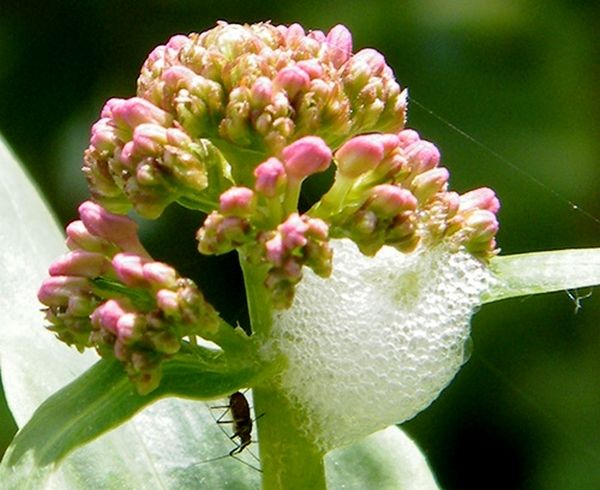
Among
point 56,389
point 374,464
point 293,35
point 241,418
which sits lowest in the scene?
point 374,464

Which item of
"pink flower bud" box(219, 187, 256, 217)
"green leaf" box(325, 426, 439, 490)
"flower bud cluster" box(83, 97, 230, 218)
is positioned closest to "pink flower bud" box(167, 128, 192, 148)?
"flower bud cluster" box(83, 97, 230, 218)

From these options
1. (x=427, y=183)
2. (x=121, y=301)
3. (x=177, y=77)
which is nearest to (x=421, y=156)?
(x=427, y=183)

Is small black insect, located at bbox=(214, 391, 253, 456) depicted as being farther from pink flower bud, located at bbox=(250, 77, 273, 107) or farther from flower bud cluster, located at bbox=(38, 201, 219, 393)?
pink flower bud, located at bbox=(250, 77, 273, 107)

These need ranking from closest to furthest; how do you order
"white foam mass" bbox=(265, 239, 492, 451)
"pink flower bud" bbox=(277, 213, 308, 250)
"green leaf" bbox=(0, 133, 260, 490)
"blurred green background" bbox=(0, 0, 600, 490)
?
"pink flower bud" bbox=(277, 213, 308, 250) → "white foam mass" bbox=(265, 239, 492, 451) → "green leaf" bbox=(0, 133, 260, 490) → "blurred green background" bbox=(0, 0, 600, 490)

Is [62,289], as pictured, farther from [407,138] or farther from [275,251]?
[407,138]

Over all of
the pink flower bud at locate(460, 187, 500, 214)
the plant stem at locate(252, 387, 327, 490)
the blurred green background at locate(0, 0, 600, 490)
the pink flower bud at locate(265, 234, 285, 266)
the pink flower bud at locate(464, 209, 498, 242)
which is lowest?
the blurred green background at locate(0, 0, 600, 490)

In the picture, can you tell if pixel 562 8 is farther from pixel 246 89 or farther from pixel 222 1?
pixel 246 89

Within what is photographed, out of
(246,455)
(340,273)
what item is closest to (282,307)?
(340,273)
